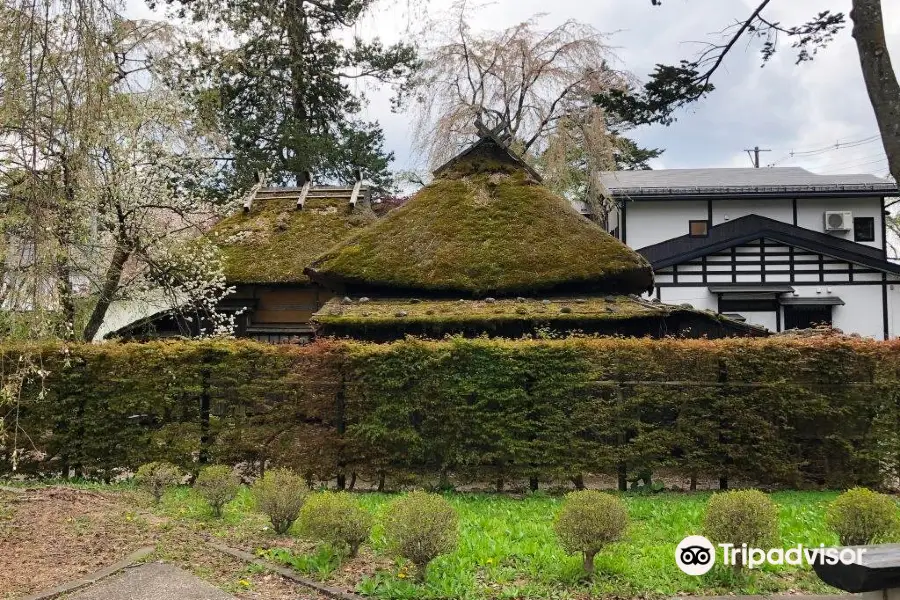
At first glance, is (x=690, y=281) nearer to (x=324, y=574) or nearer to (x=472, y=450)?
(x=472, y=450)

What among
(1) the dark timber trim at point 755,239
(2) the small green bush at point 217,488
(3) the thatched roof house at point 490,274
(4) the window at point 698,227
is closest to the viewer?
(2) the small green bush at point 217,488

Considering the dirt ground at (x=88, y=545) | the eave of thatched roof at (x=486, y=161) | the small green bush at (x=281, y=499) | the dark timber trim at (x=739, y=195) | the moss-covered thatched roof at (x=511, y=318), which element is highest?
the dark timber trim at (x=739, y=195)

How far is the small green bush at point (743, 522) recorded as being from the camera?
4.43 m

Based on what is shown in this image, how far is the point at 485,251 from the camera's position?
1254cm

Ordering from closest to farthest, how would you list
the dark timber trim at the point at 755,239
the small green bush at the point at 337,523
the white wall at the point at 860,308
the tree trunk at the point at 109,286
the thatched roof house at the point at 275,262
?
1. the small green bush at the point at 337,523
2. the tree trunk at the point at 109,286
3. the thatched roof house at the point at 275,262
4. the dark timber trim at the point at 755,239
5. the white wall at the point at 860,308

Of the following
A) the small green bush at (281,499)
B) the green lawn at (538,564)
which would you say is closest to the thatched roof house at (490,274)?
the green lawn at (538,564)

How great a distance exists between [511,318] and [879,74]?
6038 mm

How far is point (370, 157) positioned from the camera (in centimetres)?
2509

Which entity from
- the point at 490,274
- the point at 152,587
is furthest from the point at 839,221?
the point at 152,587

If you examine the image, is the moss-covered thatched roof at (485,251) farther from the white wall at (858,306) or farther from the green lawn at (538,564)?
the white wall at (858,306)

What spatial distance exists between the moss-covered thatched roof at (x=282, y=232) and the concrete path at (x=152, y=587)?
Result: 1108 centimetres

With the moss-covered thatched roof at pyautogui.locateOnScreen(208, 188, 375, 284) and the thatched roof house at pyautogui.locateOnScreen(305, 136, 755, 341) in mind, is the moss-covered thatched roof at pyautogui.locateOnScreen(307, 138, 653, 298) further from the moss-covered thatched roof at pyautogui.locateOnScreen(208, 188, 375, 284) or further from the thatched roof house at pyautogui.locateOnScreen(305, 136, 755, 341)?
the moss-covered thatched roof at pyautogui.locateOnScreen(208, 188, 375, 284)

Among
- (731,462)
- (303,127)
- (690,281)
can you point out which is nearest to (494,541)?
(731,462)

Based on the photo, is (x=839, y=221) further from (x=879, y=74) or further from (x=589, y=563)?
(x=589, y=563)
